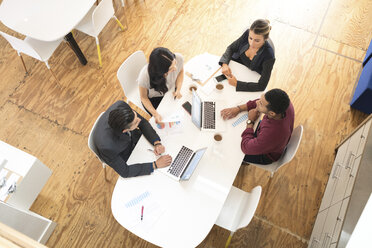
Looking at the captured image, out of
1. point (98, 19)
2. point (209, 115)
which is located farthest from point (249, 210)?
point (98, 19)

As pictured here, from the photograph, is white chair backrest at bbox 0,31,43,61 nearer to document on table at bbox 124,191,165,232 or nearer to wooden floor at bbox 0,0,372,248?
wooden floor at bbox 0,0,372,248

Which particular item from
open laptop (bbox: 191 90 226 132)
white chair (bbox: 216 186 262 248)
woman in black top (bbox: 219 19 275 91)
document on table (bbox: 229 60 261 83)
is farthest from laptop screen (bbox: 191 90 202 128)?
white chair (bbox: 216 186 262 248)

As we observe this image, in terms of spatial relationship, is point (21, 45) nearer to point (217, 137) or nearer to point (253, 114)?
point (217, 137)

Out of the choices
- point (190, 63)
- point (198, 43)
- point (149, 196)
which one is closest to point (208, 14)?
point (198, 43)

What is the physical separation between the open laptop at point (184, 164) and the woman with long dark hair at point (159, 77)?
0.39m

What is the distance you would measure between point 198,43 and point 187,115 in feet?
6.00

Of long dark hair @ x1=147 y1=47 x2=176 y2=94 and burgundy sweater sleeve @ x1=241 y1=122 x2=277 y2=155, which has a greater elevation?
long dark hair @ x1=147 y1=47 x2=176 y2=94

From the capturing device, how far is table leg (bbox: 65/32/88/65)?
351 centimetres

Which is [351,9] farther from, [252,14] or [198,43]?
[198,43]

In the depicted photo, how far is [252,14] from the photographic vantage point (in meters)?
4.27

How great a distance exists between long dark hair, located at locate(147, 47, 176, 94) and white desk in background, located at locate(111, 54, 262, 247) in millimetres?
397

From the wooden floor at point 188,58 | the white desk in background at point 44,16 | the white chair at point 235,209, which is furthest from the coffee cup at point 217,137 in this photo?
the white desk in background at point 44,16

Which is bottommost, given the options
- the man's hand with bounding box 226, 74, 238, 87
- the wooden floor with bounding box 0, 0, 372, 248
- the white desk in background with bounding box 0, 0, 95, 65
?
the wooden floor with bounding box 0, 0, 372, 248

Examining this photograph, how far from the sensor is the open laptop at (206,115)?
2.52 m
